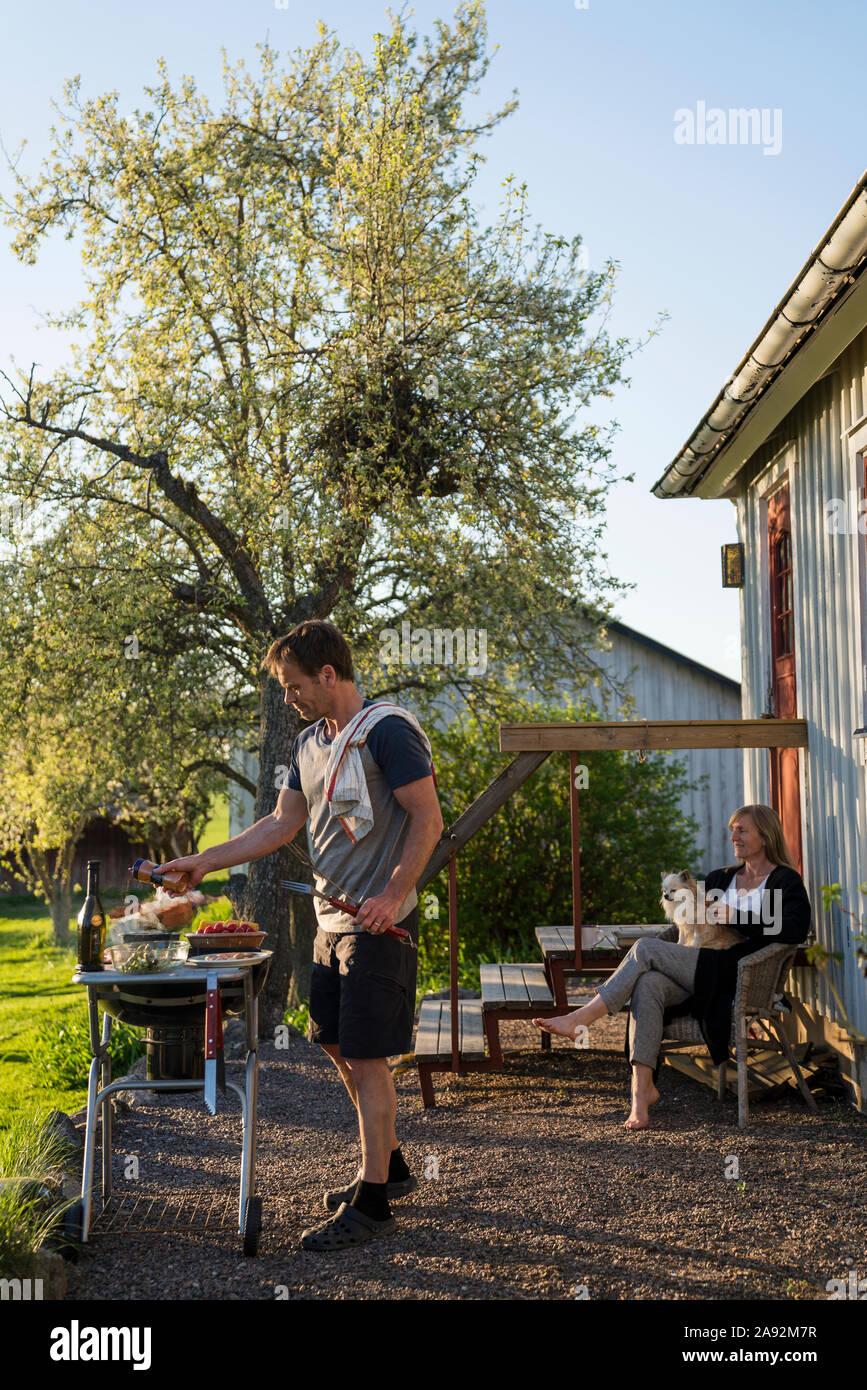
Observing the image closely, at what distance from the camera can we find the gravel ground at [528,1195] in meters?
3.64

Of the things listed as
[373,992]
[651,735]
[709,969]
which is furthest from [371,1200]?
[651,735]

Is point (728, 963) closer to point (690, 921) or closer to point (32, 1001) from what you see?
point (690, 921)

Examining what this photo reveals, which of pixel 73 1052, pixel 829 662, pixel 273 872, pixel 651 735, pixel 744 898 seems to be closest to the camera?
pixel 744 898

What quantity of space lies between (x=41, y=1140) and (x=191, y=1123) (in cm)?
116

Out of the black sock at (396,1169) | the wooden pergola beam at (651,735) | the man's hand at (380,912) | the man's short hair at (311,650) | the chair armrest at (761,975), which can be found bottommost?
the black sock at (396,1169)

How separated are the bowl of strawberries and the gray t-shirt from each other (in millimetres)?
517

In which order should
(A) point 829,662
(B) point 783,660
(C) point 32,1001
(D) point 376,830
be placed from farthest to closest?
(C) point 32,1001 < (B) point 783,660 < (A) point 829,662 < (D) point 376,830

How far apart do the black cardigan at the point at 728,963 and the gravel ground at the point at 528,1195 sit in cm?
43

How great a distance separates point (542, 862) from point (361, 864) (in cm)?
739

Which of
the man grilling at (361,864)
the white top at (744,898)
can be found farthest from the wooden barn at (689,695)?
the man grilling at (361,864)

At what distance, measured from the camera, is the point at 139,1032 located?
28.7 ft

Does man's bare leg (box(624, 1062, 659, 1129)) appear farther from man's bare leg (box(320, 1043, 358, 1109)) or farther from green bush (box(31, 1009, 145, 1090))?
green bush (box(31, 1009, 145, 1090))

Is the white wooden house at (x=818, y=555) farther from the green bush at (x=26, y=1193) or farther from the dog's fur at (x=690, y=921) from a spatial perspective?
the green bush at (x=26, y=1193)

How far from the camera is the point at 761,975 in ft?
18.8
